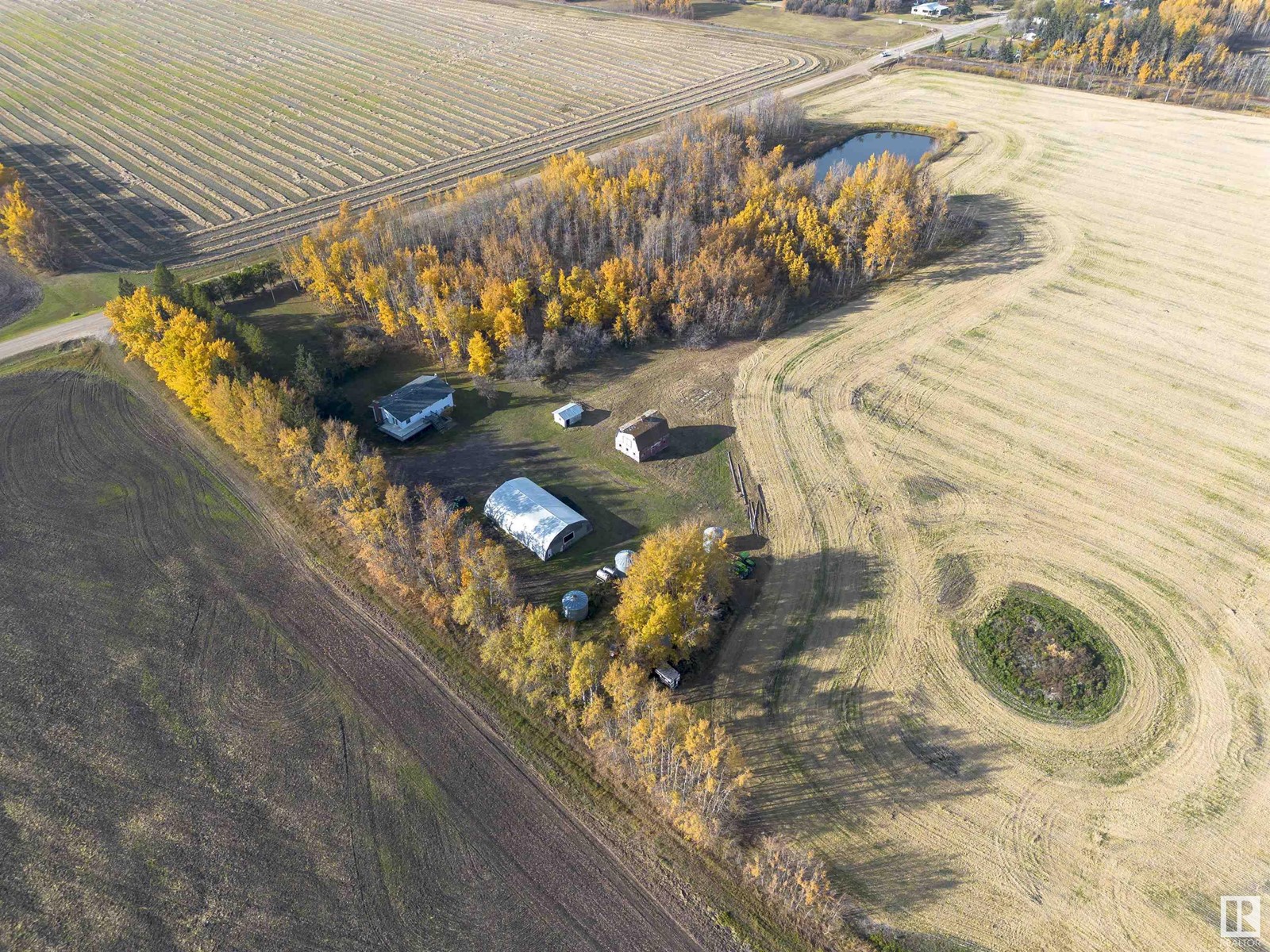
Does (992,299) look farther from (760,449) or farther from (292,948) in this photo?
(292,948)

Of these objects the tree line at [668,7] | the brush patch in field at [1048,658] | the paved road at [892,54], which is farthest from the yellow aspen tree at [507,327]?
the tree line at [668,7]

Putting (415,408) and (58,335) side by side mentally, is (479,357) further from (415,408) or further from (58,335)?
(58,335)

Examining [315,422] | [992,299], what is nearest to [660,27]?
[992,299]

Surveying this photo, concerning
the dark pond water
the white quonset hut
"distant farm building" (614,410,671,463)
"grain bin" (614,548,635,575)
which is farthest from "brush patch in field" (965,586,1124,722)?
the dark pond water

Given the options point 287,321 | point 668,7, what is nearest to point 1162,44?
point 668,7

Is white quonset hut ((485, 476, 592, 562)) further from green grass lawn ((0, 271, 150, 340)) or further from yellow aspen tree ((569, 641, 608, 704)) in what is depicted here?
green grass lawn ((0, 271, 150, 340))

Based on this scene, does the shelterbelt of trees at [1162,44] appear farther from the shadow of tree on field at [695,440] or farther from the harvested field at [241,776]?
the harvested field at [241,776]
